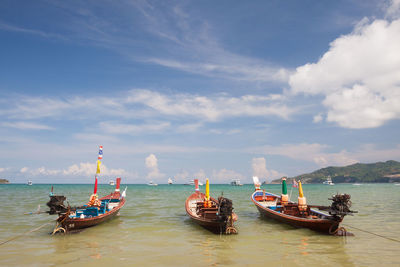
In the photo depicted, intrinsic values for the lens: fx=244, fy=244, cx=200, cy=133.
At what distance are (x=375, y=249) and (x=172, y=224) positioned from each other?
15.6 m

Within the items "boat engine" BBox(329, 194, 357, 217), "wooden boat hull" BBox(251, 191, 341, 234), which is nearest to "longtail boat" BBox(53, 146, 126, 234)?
"wooden boat hull" BBox(251, 191, 341, 234)

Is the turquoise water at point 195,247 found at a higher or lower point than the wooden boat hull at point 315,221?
lower

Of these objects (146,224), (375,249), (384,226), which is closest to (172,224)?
(146,224)

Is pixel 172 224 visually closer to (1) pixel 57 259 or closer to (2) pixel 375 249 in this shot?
(1) pixel 57 259

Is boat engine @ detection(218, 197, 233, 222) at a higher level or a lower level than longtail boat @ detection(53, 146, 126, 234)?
higher

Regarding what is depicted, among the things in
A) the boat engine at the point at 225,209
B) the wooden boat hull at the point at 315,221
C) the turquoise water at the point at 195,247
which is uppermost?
the boat engine at the point at 225,209

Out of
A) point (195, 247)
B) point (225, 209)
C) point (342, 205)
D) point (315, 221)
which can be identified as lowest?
point (195, 247)

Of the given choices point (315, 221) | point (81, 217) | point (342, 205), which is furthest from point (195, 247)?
point (81, 217)

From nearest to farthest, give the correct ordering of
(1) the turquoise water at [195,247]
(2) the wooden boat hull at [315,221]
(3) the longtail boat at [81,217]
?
1. (1) the turquoise water at [195,247]
2. (2) the wooden boat hull at [315,221]
3. (3) the longtail boat at [81,217]

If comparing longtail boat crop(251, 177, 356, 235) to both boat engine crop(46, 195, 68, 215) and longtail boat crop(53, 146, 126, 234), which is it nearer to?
longtail boat crop(53, 146, 126, 234)

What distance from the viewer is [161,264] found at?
11.8 meters

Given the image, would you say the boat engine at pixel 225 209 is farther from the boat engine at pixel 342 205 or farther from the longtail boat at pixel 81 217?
the longtail boat at pixel 81 217

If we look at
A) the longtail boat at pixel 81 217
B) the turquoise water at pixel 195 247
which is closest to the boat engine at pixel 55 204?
the longtail boat at pixel 81 217

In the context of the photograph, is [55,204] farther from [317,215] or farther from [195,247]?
[317,215]
